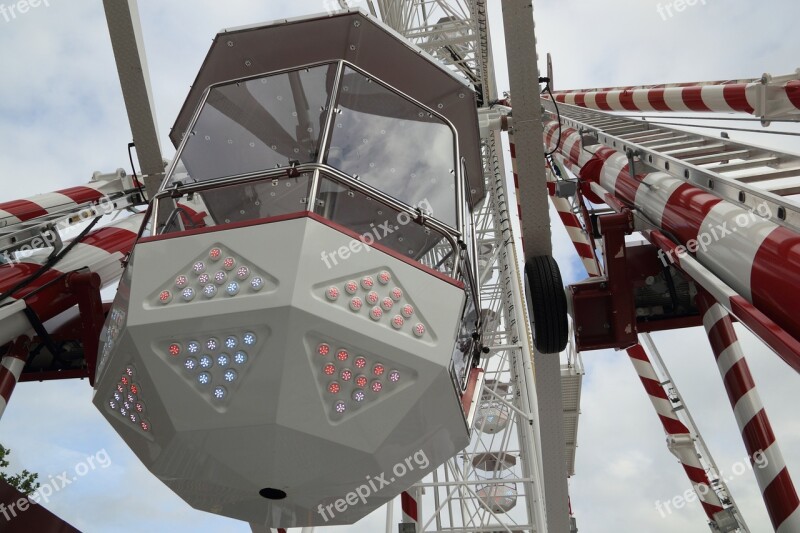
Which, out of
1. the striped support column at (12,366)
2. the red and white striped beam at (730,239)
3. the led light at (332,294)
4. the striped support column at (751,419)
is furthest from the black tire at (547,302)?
the striped support column at (12,366)

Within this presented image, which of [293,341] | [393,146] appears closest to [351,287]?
[293,341]

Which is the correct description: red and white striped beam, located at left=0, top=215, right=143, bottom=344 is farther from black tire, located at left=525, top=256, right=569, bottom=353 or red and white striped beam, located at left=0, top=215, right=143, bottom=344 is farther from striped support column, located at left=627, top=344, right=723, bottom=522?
striped support column, located at left=627, top=344, right=723, bottom=522

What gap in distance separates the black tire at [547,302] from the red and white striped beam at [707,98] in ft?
5.63

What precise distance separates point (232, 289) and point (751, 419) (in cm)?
332

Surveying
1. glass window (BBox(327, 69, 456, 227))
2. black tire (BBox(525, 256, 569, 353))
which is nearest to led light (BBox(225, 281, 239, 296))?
glass window (BBox(327, 69, 456, 227))

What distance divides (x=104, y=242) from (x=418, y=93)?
324cm

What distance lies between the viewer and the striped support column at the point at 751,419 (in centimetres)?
421

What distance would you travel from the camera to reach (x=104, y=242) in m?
6.55

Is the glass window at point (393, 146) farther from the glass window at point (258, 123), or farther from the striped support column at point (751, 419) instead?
the striped support column at point (751, 419)

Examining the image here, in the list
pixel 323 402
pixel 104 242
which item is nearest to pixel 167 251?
pixel 323 402

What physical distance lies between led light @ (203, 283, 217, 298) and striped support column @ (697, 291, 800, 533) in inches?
132

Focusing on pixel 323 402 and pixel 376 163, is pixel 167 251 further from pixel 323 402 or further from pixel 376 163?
pixel 376 163

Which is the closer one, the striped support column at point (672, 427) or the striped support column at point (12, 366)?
the striped support column at point (12, 366)

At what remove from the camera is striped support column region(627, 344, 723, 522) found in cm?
689
